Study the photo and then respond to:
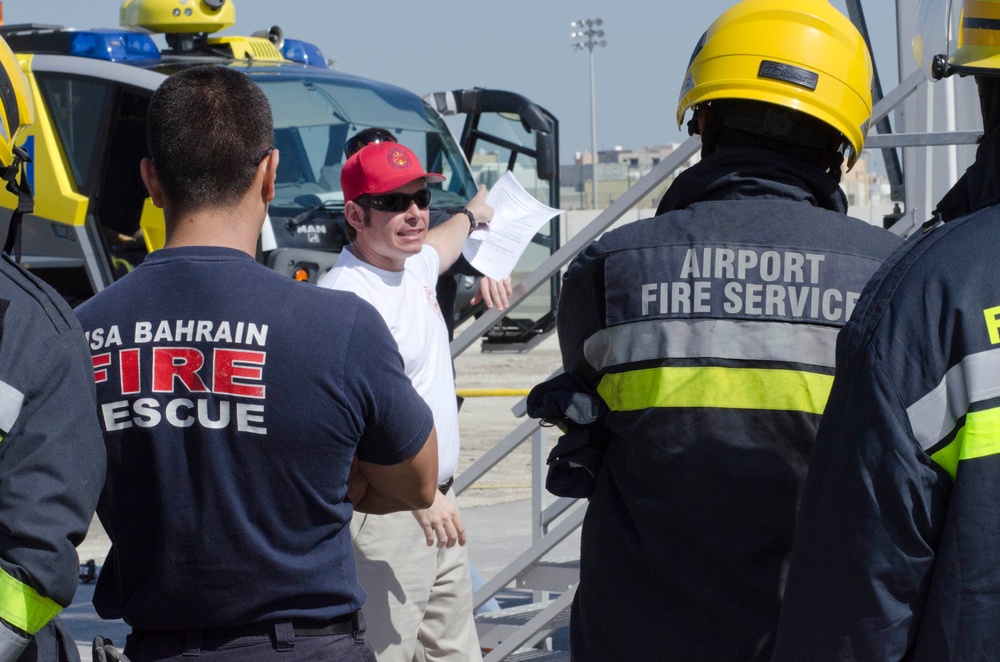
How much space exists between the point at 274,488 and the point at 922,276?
1.14 meters

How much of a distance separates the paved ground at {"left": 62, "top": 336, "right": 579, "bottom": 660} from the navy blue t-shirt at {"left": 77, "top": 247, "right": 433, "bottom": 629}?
367cm

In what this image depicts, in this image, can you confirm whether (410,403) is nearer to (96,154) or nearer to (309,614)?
(309,614)

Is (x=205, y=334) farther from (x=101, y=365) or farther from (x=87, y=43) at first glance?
(x=87, y=43)

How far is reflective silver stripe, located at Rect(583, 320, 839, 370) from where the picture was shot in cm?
210

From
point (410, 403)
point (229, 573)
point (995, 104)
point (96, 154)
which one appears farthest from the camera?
point (96, 154)

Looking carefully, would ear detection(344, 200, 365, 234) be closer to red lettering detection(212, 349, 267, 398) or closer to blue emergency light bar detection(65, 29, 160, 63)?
red lettering detection(212, 349, 267, 398)

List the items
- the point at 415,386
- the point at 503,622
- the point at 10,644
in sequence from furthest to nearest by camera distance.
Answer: the point at 503,622
the point at 415,386
the point at 10,644

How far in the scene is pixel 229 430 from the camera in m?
2.07

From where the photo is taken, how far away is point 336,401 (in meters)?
2.09

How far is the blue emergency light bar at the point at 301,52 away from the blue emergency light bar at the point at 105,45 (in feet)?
7.58

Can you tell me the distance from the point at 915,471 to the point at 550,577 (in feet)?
9.09

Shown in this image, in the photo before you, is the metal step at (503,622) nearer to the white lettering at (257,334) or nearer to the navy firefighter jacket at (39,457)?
the white lettering at (257,334)

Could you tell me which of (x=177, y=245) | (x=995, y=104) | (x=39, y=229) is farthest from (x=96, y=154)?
(x=995, y=104)

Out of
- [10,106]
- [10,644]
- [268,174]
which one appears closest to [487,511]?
[268,174]
